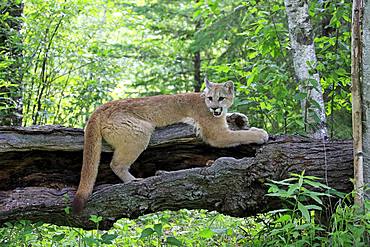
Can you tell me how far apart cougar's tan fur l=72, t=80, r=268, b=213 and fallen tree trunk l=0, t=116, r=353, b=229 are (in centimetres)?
20

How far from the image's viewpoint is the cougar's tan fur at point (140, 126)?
5324 mm

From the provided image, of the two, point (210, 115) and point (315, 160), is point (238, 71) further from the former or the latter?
point (315, 160)

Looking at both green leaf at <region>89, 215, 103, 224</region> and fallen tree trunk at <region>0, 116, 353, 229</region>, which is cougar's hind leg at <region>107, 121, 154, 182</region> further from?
green leaf at <region>89, 215, 103, 224</region>

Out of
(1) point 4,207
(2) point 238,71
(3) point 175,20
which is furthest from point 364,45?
(3) point 175,20

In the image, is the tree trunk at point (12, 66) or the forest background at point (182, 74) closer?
the forest background at point (182, 74)

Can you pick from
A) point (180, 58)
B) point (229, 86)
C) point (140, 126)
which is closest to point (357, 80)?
point (229, 86)

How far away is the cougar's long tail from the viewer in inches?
199

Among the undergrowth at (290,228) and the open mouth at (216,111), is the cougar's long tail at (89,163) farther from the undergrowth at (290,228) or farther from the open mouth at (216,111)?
the open mouth at (216,111)

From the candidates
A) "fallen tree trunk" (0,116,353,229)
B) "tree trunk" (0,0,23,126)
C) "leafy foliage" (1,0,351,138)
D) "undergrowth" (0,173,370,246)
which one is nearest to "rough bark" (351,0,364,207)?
"fallen tree trunk" (0,116,353,229)

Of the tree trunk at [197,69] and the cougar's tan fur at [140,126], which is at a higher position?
the tree trunk at [197,69]

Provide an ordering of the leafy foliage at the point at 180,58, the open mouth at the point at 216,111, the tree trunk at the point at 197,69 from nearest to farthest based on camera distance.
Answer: the open mouth at the point at 216,111, the leafy foliage at the point at 180,58, the tree trunk at the point at 197,69

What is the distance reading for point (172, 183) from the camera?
508cm

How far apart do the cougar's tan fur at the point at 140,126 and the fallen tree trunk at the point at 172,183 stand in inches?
7.9

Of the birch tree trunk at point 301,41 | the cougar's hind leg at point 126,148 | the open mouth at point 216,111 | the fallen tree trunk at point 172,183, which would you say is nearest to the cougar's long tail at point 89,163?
the fallen tree trunk at point 172,183
